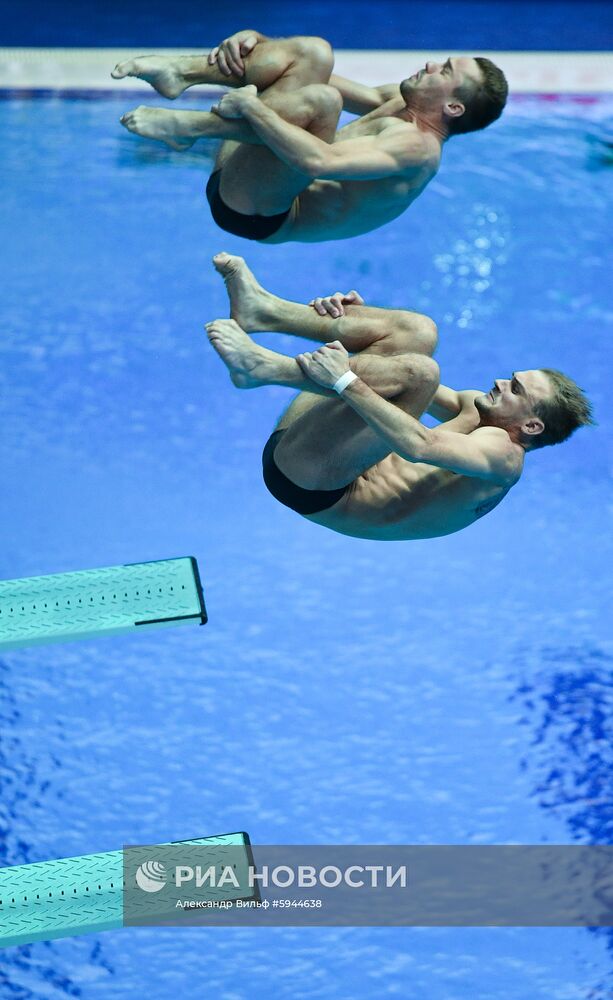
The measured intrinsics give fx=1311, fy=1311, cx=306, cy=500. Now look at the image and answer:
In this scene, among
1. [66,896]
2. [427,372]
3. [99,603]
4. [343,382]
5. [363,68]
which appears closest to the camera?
[343,382]

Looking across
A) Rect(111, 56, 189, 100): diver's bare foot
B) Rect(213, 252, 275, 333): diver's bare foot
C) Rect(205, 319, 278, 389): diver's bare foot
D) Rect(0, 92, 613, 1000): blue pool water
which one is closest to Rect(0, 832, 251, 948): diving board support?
Rect(0, 92, 613, 1000): blue pool water

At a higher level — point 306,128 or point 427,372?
point 306,128

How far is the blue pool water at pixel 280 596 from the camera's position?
4988 millimetres

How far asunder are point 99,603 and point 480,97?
2218 millimetres

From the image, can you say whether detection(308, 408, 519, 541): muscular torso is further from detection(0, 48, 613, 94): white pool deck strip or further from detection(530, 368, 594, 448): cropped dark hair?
detection(0, 48, 613, 94): white pool deck strip

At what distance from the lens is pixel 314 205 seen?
4.45 meters

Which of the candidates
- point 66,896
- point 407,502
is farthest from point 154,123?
point 66,896

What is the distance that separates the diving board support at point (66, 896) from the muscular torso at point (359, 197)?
2.14 m

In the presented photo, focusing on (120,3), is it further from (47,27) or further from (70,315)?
(70,315)

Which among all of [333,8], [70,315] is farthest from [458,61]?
[333,8]

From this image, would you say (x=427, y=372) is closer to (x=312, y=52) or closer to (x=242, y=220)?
(x=242, y=220)

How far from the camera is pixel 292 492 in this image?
413cm

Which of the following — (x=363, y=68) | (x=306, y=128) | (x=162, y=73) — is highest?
(x=363, y=68)

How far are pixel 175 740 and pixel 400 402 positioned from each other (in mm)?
2144
